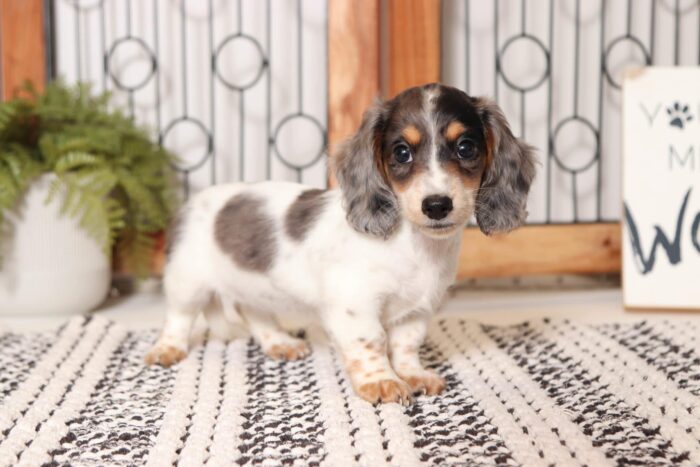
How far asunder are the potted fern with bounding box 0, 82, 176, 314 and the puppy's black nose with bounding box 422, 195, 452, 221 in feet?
4.16

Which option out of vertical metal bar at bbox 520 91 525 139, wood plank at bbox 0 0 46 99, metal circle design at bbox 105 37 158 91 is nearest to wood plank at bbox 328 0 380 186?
vertical metal bar at bbox 520 91 525 139

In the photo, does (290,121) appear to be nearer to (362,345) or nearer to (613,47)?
(613,47)

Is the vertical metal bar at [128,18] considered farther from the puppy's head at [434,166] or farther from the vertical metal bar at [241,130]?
the puppy's head at [434,166]

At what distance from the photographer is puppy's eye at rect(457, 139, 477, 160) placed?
1.76 meters

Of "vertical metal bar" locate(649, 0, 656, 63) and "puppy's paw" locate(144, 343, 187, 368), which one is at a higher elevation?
"vertical metal bar" locate(649, 0, 656, 63)

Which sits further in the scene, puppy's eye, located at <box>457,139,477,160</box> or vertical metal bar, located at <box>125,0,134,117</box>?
vertical metal bar, located at <box>125,0,134,117</box>

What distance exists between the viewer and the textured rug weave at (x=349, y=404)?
149 cm

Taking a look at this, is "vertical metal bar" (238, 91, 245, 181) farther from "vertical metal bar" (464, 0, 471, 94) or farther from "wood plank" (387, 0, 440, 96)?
"vertical metal bar" (464, 0, 471, 94)

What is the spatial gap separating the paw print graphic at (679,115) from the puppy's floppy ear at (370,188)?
1.33 metres

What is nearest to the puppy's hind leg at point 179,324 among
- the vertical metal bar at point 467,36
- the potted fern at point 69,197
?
the potted fern at point 69,197

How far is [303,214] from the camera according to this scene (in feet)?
6.76

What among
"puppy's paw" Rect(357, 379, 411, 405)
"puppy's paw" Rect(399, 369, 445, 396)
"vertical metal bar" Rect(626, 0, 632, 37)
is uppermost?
"vertical metal bar" Rect(626, 0, 632, 37)

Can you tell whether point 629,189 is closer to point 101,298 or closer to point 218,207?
point 218,207

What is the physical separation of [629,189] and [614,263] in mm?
441
